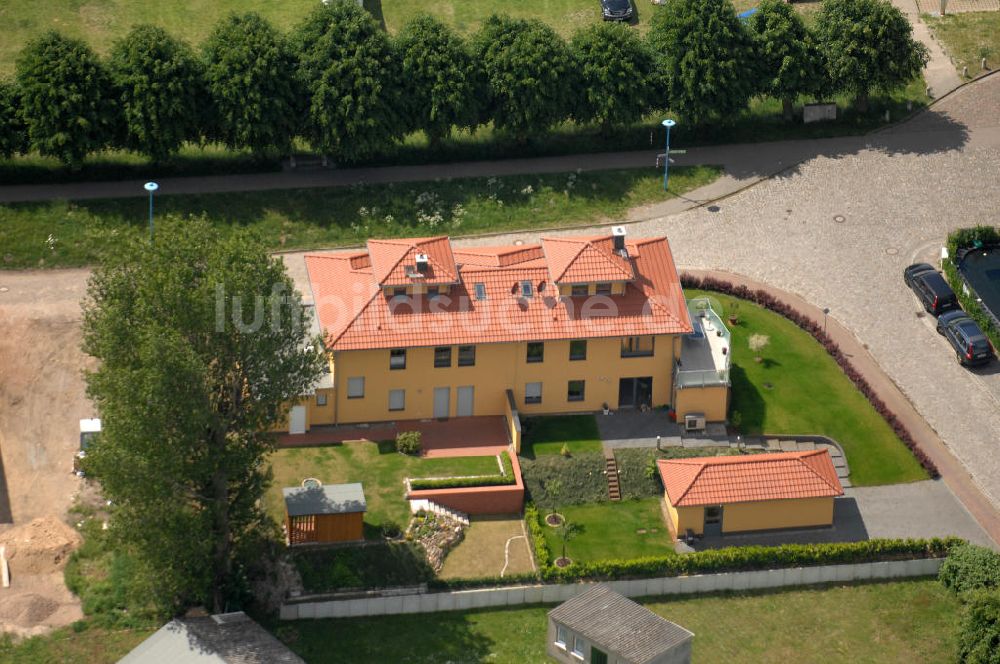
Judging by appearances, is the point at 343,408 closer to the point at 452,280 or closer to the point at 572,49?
the point at 452,280

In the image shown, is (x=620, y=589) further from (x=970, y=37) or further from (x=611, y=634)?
(x=970, y=37)

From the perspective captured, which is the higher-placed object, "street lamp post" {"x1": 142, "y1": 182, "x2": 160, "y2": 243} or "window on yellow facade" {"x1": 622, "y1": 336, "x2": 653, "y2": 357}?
"street lamp post" {"x1": 142, "y1": 182, "x2": 160, "y2": 243}

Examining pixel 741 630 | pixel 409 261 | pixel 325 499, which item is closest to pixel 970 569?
pixel 741 630

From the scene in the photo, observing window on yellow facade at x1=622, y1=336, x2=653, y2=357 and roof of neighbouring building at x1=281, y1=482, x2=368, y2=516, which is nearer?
roof of neighbouring building at x1=281, y1=482, x2=368, y2=516

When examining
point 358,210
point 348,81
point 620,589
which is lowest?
point 620,589

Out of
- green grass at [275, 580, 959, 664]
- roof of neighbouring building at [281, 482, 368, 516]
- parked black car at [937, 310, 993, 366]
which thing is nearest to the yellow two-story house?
roof of neighbouring building at [281, 482, 368, 516]

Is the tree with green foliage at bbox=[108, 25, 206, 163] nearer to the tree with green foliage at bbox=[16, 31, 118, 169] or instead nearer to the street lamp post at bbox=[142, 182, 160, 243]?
the tree with green foliage at bbox=[16, 31, 118, 169]

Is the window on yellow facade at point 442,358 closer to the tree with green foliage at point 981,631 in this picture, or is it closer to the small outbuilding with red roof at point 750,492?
the small outbuilding with red roof at point 750,492
